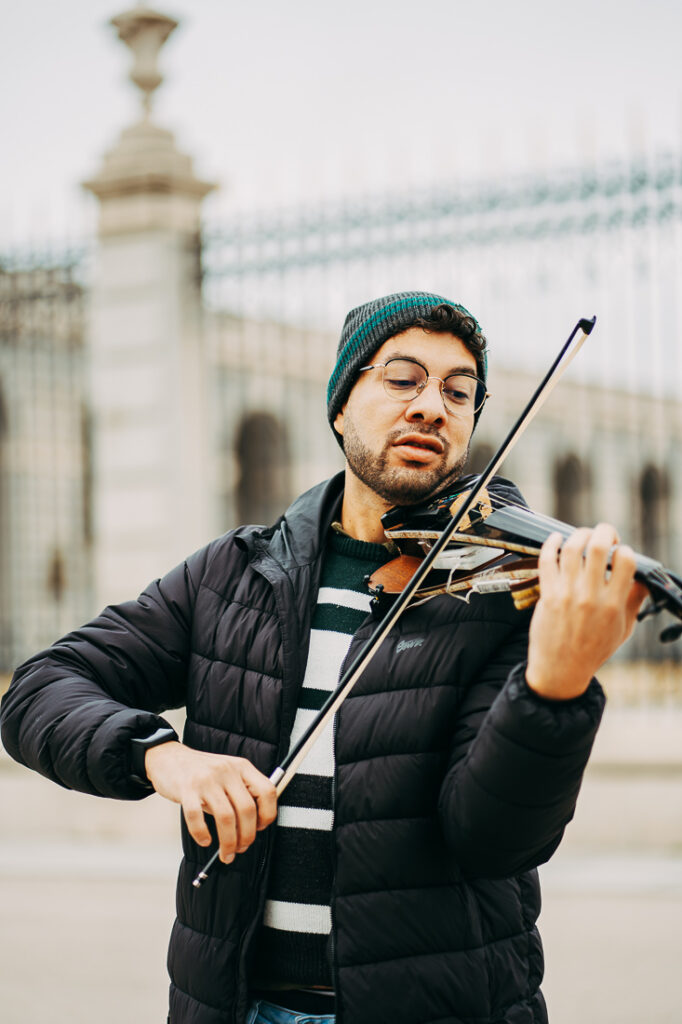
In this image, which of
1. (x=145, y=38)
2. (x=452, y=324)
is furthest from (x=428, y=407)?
(x=145, y=38)

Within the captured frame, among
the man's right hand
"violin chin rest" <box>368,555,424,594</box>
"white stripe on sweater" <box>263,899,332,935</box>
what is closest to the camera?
the man's right hand

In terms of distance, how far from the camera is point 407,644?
5.74 ft

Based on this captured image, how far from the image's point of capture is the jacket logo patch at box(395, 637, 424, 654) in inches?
68.6

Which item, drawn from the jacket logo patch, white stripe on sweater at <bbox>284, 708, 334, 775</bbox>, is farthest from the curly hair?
white stripe on sweater at <bbox>284, 708, 334, 775</bbox>

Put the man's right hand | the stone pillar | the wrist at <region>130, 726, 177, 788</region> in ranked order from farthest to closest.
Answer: the stone pillar → the wrist at <region>130, 726, 177, 788</region> → the man's right hand

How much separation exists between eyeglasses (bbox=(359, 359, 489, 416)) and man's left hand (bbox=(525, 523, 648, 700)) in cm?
52

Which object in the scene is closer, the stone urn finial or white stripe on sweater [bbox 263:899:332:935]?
white stripe on sweater [bbox 263:899:332:935]

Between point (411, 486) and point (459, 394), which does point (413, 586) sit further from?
point (459, 394)

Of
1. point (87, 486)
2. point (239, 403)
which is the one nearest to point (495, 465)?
point (239, 403)

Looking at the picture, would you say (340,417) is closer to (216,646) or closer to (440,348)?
(440,348)

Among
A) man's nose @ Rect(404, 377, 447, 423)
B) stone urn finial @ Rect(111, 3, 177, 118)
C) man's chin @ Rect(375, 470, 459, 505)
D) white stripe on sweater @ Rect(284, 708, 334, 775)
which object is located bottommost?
white stripe on sweater @ Rect(284, 708, 334, 775)

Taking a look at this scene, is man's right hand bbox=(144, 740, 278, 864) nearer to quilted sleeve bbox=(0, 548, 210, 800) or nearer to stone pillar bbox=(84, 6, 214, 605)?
quilted sleeve bbox=(0, 548, 210, 800)

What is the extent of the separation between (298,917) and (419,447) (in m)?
0.73

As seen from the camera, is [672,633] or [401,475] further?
[401,475]
